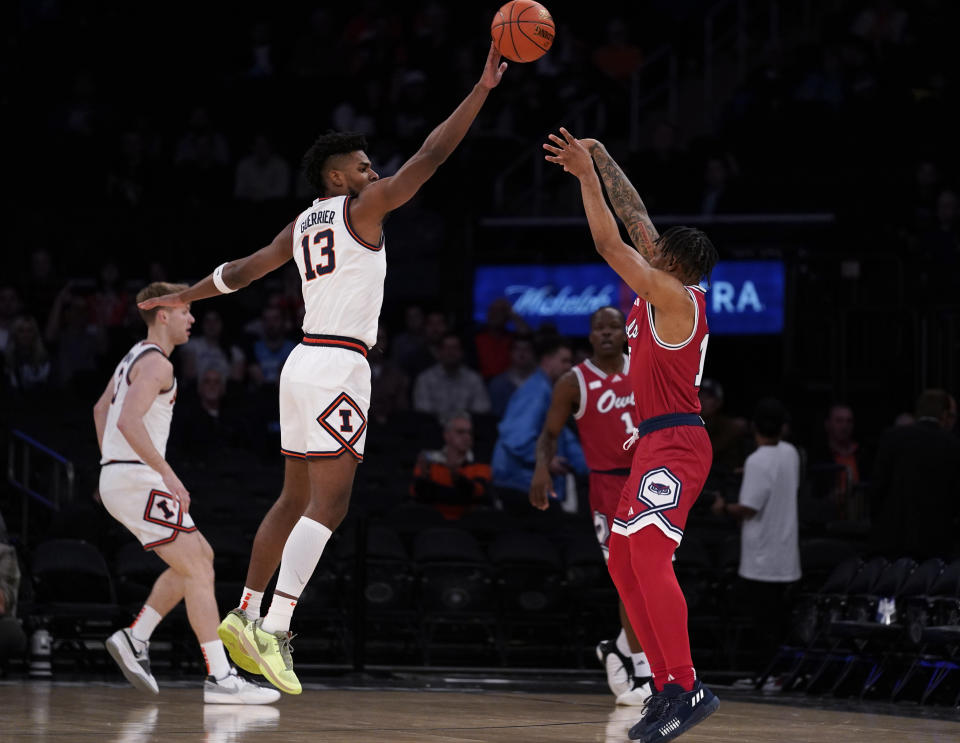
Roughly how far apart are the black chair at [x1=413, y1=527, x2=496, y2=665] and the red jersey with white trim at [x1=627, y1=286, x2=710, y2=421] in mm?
5383

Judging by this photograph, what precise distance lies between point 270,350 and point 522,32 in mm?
8497

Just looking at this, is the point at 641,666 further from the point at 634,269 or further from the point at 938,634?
the point at 634,269

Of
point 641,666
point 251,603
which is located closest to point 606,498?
point 641,666

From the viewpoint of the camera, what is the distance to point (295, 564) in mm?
7090

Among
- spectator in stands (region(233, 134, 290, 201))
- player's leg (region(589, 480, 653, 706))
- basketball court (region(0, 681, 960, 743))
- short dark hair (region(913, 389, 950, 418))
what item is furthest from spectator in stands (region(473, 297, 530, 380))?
basketball court (region(0, 681, 960, 743))

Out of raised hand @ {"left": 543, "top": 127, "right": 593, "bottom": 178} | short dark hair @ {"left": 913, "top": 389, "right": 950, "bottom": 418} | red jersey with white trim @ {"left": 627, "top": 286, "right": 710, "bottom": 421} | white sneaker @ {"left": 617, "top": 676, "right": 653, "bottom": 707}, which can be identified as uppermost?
raised hand @ {"left": 543, "top": 127, "right": 593, "bottom": 178}

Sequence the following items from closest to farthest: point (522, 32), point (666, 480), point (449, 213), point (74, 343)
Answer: point (666, 480) → point (522, 32) → point (74, 343) → point (449, 213)

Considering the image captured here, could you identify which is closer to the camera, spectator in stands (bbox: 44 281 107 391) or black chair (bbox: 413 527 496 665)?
black chair (bbox: 413 527 496 665)

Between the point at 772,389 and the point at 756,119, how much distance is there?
A: 3.56 meters

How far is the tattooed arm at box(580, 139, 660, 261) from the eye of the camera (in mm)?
6961

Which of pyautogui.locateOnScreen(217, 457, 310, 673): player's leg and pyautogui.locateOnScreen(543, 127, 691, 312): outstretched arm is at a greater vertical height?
pyautogui.locateOnScreen(543, 127, 691, 312): outstretched arm

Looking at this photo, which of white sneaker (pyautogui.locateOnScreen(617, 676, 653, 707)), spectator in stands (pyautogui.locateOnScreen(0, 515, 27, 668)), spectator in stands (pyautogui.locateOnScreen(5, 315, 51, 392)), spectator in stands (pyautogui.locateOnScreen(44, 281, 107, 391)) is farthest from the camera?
spectator in stands (pyautogui.locateOnScreen(44, 281, 107, 391))

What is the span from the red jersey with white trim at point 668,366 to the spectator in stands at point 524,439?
5885mm

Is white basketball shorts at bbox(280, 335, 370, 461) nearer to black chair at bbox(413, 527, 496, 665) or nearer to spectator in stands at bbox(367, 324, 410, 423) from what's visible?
black chair at bbox(413, 527, 496, 665)
